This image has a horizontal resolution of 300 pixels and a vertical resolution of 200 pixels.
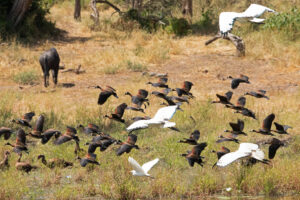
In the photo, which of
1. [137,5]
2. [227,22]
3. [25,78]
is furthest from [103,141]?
[137,5]

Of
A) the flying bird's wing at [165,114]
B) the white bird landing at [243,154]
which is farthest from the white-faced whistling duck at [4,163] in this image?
the white bird landing at [243,154]

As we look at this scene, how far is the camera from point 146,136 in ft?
34.3

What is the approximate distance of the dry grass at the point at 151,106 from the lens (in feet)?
25.3

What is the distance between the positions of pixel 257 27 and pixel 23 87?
26.6ft

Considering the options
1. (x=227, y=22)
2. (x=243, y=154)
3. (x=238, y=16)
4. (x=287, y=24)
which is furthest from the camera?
(x=287, y=24)

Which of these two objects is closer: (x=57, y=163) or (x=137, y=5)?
(x=57, y=163)

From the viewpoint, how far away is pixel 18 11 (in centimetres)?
2069

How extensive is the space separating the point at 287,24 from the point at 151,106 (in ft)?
21.5

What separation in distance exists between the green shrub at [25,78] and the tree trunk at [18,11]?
557 centimetres

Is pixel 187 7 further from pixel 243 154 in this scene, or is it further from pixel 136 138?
pixel 243 154

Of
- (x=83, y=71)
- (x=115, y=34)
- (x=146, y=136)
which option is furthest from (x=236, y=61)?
(x=146, y=136)

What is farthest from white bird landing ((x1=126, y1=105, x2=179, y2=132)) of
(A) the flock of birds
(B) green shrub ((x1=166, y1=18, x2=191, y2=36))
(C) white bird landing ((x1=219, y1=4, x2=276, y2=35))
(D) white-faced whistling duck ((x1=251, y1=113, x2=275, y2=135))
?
(B) green shrub ((x1=166, y1=18, x2=191, y2=36))

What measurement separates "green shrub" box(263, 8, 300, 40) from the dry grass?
0.39 m

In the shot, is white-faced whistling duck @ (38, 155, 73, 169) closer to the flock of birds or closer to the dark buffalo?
the flock of birds
